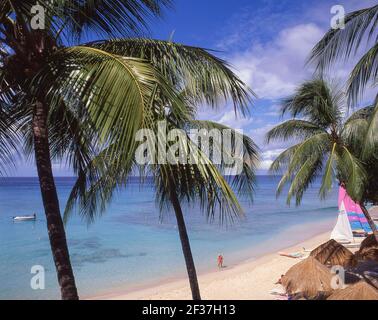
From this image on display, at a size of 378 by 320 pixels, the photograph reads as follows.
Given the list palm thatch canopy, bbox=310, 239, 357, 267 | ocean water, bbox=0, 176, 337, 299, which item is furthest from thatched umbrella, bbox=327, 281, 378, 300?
palm thatch canopy, bbox=310, 239, 357, 267

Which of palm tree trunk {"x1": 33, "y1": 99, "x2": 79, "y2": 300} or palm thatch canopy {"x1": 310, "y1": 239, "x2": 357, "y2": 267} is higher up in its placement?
palm tree trunk {"x1": 33, "y1": 99, "x2": 79, "y2": 300}

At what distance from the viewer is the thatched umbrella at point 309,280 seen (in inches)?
293

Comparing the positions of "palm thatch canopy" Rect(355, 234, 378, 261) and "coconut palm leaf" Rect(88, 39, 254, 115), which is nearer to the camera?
"coconut palm leaf" Rect(88, 39, 254, 115)

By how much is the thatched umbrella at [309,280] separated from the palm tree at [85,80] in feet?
18.6

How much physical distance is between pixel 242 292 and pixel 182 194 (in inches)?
298

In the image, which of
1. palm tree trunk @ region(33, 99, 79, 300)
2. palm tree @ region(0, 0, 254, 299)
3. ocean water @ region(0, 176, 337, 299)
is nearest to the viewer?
palm tree @ region(0, 0, 254, 299)

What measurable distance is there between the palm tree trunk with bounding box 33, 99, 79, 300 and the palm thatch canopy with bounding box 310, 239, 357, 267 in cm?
834

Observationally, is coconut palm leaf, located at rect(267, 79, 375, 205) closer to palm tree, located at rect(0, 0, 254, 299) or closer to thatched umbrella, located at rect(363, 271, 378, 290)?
thatched umbrella, located at rect(363, 271, 378, 290)

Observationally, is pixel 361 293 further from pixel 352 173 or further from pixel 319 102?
pixel 319 102

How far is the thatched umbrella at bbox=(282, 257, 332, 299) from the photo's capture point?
24.4ft

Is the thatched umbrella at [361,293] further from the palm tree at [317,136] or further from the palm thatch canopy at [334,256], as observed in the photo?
the palm thatch canopy at [334,256]

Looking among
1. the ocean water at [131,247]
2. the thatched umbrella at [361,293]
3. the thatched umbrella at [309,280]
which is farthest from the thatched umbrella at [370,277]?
the thatched umbrella at [361,293]
